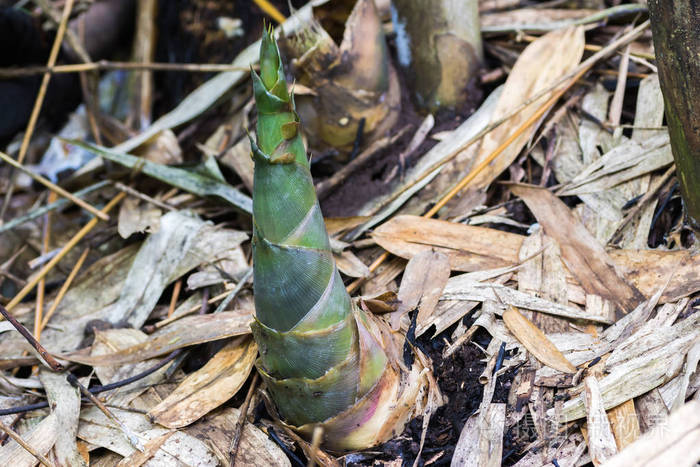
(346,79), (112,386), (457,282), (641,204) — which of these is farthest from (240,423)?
(641,204)

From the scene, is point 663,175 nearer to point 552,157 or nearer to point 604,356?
point 552,157

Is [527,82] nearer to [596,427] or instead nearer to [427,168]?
[427,168]

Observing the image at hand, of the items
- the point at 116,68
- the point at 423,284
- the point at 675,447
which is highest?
the point at 116,68

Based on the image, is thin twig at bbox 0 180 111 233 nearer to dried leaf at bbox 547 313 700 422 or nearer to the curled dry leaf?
the curled dry leaf

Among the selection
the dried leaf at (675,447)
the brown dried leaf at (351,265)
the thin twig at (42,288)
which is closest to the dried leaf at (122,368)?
the thin twig at (42,288)

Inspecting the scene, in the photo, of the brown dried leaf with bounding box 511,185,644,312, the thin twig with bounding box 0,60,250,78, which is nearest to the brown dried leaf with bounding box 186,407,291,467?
the brown dried leaf with bounding box 511,185,644,312

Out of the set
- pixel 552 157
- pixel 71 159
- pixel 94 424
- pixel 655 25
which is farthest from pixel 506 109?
pixel 71 159
